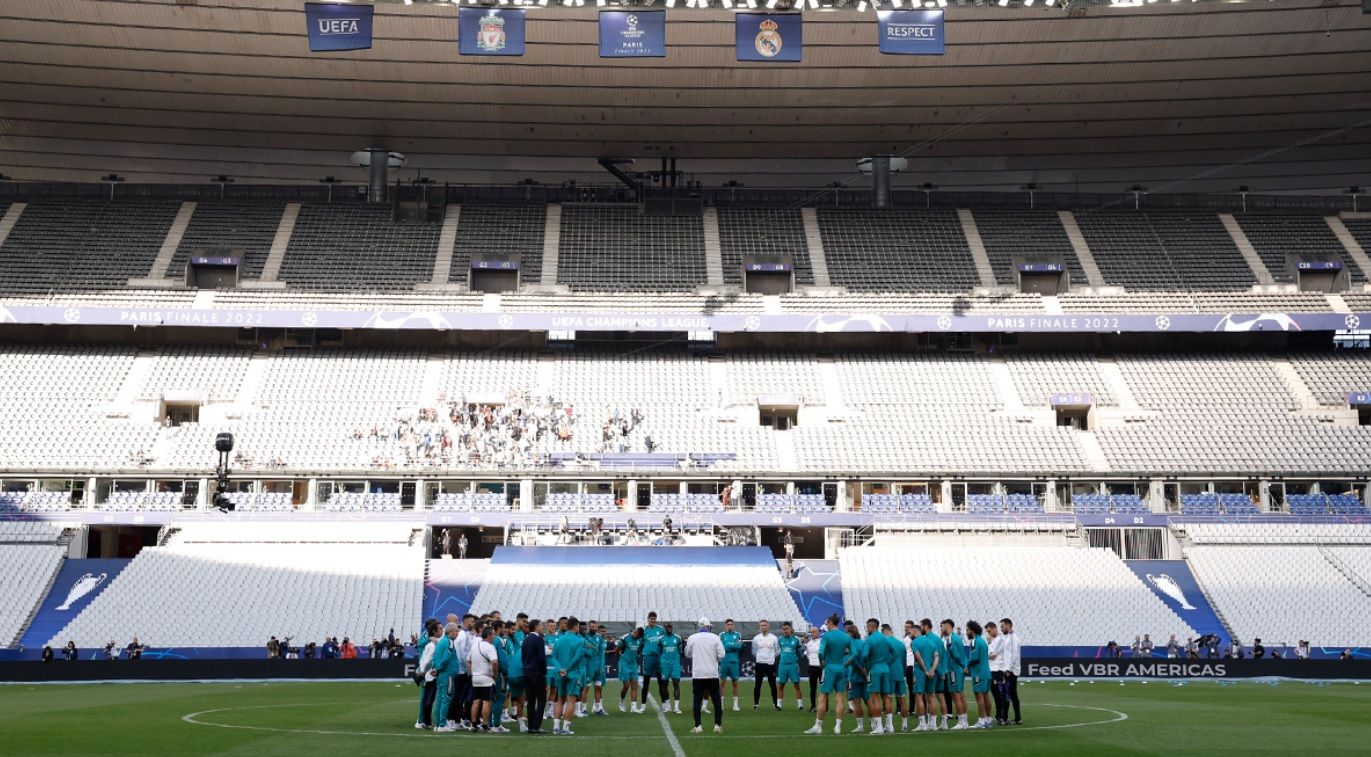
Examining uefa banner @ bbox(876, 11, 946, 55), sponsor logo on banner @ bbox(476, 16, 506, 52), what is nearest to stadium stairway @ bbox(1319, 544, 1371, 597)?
uefa banner @ bbox(876, 11, 946, 55)

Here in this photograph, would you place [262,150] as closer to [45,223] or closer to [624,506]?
[45,223]

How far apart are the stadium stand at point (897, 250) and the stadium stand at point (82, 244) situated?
2823 cm

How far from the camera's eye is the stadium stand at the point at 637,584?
38469mm

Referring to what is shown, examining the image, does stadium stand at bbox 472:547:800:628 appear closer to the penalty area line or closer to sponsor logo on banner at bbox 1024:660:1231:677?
sponsor logo on banner at bbox 1024:660:1231:677

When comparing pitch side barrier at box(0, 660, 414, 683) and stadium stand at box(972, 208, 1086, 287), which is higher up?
stadium stand at box(972, 208, 1086, 287)

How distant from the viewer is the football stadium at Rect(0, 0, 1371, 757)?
131 feet

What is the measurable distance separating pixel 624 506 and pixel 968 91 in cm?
2043

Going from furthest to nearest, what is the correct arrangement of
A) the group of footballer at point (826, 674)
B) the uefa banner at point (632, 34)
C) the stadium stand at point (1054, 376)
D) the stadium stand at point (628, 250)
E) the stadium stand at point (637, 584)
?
the stadium stand at point (628, 250) < the stadium stand at point (1054, 376) < the uefa banner at point (632, 34) < the stadium stand at point (637, 584) < the group of footballer at point (826, 674)

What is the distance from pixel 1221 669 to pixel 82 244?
45.3m

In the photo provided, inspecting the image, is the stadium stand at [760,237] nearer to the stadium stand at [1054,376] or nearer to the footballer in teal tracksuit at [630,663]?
the stadium stand at [1054,376]

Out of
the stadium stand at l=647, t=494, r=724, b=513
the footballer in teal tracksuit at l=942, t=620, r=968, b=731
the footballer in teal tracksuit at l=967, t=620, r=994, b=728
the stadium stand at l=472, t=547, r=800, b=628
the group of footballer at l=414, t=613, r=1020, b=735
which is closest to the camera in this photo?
the group of footballer at l=414, t=613, r=1020, b=735

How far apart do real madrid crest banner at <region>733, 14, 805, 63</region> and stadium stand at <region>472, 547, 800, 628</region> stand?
1527 centimetres

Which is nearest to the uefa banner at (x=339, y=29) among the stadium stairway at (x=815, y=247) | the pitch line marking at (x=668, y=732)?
the stadium stairway at (x=815, y=247)

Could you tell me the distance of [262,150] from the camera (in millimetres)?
56281
